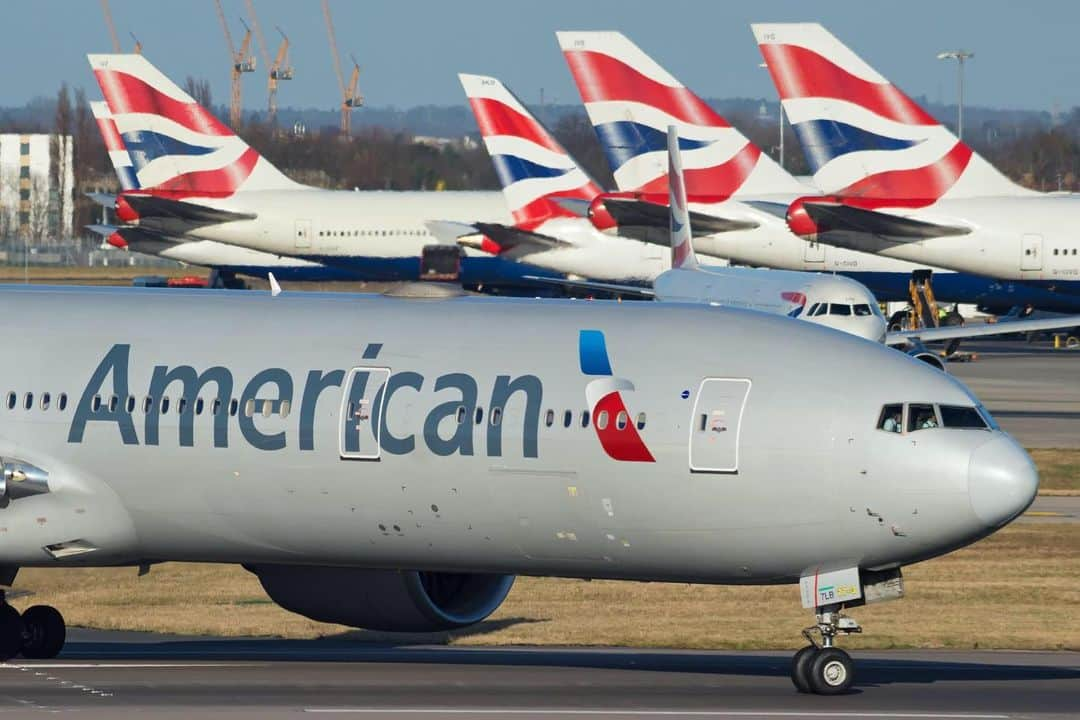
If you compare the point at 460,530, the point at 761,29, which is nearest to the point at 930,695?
the point at 460,530

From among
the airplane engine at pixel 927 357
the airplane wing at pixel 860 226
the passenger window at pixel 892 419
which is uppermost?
the airplane wing at pixel 860 226

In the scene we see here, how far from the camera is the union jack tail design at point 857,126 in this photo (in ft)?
254

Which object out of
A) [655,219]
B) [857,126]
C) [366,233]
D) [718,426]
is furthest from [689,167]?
[718,426]

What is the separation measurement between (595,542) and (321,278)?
8978cm

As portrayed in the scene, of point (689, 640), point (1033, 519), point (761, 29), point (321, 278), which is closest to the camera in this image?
point (689, 640)

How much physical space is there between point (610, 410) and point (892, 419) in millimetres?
3008

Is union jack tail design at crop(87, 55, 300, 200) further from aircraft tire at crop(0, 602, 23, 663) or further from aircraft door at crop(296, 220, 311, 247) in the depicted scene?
aircraft tire at crop(0, 602, 23, 663)

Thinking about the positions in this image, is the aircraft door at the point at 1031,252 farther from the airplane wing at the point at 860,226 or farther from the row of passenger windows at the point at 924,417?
the row of passenger windows at the point at 924,417

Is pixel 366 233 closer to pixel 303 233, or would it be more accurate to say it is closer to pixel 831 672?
pixel 303 233

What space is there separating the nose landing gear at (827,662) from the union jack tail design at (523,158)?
71.8 meters

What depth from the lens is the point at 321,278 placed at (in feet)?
364

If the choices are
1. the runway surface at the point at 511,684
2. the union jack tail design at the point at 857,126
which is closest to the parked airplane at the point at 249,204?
the union jack tail design at the point at 857,126

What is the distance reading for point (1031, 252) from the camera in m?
77.6

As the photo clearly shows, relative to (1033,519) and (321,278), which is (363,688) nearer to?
(1033,519)
